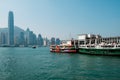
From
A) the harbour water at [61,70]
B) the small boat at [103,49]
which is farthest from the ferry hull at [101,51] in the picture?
the harbour water at [61,70]

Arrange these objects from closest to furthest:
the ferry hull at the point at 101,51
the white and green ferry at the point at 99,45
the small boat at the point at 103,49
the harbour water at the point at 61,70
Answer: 1. the harbour water at the point at 61,70
2. the ferry hull at the point at 101,51
3. the small boat at the point at 103,49
4. the white and green ferry at the point at 99,45

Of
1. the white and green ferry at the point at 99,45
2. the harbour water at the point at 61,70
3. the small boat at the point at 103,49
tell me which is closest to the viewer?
the harbour water at the point at 61,70

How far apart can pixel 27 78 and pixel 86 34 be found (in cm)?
9469

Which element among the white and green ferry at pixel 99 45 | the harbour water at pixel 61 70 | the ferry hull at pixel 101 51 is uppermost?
the white and green ferry at pixel 99 45

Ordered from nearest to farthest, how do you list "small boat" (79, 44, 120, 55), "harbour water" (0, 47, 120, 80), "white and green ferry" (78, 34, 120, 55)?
"harbour water" (0, 47, 120, 80) < "small boat" (79, 44, 120, 55) < "white and green ferry" (78, 34, 120, 55)

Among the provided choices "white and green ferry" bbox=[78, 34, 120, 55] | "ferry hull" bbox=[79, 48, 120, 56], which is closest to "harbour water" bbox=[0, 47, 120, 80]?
"ferry hull" bbox=[79, 48, 120, 56]

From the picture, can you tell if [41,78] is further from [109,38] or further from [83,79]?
[109,38]

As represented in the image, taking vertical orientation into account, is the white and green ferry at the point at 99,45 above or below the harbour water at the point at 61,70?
above

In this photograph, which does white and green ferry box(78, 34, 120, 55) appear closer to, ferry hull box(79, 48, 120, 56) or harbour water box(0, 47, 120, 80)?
ferry hull box(79, 48, 120, 56)

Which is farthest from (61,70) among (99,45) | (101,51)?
(99,45)

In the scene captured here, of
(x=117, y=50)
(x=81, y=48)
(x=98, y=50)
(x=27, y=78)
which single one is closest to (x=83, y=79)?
(x=27, y=78)

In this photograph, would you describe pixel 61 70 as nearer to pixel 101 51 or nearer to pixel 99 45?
pixel 101 51

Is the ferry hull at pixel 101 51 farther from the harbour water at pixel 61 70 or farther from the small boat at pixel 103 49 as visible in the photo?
the harbour water at pixel 61 70

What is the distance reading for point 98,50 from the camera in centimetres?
9131
